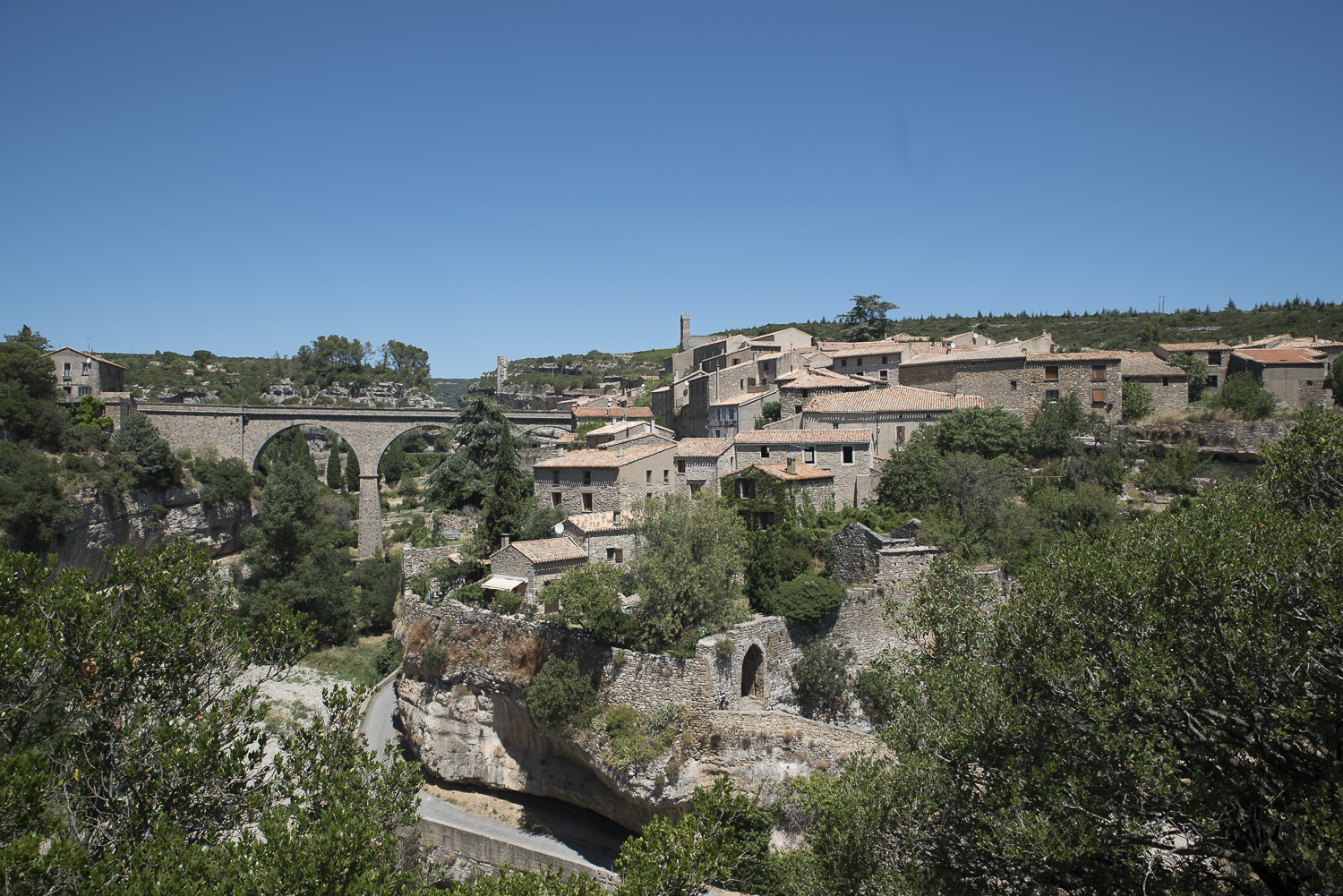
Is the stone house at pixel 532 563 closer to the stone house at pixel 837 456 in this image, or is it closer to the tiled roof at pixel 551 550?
the tiled roof at pixel 551 550

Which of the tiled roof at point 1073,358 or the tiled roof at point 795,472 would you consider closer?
the tiled roof at point 795,472

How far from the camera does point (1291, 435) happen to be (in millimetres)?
12664

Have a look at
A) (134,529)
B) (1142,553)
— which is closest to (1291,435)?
(1142,553)

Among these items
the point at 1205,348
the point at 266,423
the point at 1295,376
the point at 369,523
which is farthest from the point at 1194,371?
the point at 266,423

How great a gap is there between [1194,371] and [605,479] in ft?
106

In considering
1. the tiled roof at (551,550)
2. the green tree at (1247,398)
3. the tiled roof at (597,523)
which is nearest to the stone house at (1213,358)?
the green tree at (1247,398)

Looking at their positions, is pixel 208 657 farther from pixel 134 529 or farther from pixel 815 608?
pixel 134 529

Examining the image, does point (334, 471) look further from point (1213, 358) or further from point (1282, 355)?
point (1282, 355)

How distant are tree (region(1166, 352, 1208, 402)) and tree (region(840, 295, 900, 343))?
1030 inches

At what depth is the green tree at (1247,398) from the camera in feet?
110

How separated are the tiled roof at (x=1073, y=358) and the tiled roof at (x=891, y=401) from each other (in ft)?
14.2

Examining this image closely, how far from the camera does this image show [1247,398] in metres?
34.0

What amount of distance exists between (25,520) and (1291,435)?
47777 millimetres

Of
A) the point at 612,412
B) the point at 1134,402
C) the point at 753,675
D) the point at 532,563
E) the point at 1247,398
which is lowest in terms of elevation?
the point at 753,675
